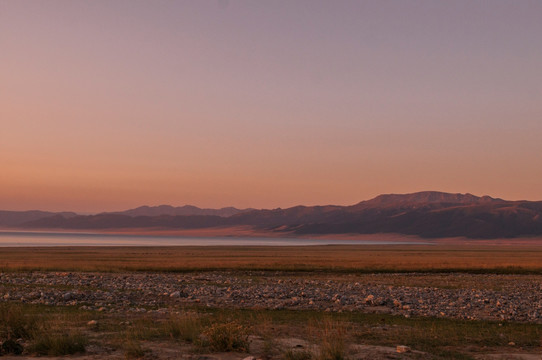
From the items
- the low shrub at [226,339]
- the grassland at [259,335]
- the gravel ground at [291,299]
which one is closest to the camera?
the grassland at [259,335]

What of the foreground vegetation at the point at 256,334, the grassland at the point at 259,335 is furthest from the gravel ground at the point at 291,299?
the foreground vegetation at the point at 256,334

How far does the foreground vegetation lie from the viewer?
45.9 ft

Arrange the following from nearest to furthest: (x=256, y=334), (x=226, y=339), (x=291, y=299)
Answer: (x=226, y=339), (x=256, y=334), (x=291, y=299)

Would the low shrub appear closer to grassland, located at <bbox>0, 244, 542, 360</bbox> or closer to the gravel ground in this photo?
grassland, located at <bbox>0, 244, 542, 360</bbox>

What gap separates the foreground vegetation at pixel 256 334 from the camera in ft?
45.9

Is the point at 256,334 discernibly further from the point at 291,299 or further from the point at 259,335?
the point at 291,299

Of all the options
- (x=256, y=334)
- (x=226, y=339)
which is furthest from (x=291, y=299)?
(x=226, y=339)

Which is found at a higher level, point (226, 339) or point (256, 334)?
point (226, 339)

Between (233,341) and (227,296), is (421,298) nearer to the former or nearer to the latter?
(227,296)

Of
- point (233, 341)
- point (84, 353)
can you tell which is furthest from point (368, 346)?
point (84, 353)

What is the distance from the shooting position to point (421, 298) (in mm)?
27734

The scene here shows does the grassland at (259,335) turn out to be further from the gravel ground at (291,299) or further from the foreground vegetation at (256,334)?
the gravel ground at (291,299)

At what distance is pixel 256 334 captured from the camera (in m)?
17.1

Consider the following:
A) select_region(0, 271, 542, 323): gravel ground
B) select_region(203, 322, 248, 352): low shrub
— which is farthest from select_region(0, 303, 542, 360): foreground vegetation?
select_region(0, 271, 542, 323): gravel ground
